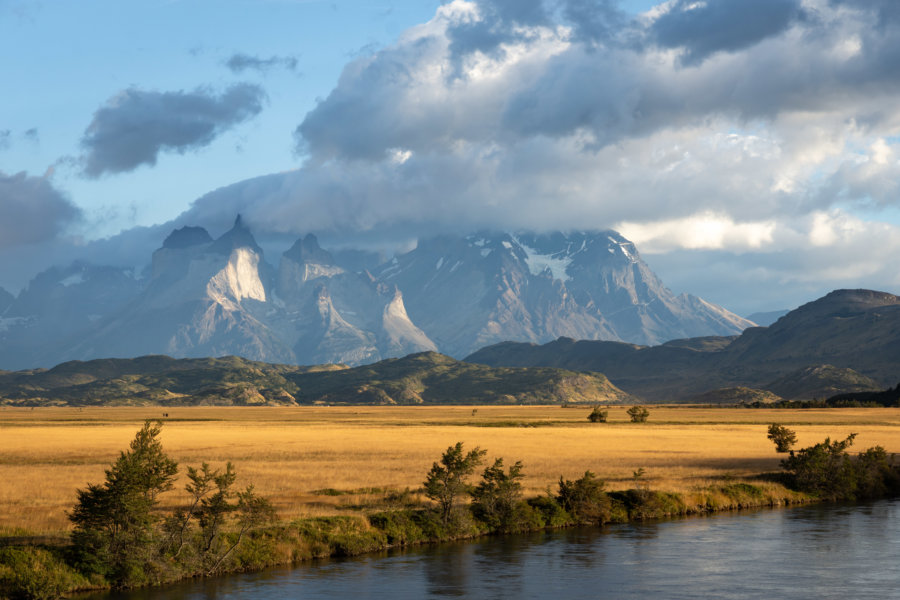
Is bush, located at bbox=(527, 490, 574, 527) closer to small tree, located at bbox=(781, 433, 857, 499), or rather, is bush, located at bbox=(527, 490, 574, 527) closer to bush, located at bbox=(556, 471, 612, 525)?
bush, located at bbox=(556, 471, 612, 525)

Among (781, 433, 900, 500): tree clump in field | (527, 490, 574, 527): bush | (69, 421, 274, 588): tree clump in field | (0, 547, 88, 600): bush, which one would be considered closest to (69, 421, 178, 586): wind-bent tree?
(69, 421, 274, 588): tree clump in field

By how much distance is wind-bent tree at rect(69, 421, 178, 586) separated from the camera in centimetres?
3856

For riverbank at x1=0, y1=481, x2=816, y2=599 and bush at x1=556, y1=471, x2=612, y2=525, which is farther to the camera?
bush at x1=556, y1=471, x2=612, y2=525

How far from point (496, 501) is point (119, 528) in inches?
894

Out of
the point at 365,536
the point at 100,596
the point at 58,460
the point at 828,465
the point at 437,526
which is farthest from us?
the point at 58,460

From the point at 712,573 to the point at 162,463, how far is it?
25425 millimetres

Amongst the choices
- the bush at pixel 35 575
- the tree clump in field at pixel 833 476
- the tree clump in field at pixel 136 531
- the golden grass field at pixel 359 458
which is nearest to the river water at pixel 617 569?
the tree clump in field at pixel 136 531

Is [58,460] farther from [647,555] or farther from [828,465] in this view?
[828,465]

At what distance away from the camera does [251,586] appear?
1554 inches

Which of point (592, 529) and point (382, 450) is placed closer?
point (592, 529)

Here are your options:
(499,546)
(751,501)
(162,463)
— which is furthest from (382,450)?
(162,463)

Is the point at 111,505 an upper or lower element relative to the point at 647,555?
upper

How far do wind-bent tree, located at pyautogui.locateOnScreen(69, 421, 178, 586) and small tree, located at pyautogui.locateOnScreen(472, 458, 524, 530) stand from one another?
20.9 m

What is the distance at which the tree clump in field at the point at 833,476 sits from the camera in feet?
235
